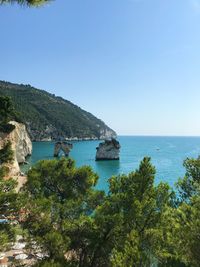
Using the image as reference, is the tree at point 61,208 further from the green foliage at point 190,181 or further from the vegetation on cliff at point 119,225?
the green foliage at point 190,181

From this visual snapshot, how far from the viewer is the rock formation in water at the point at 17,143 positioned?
5641 centimetres

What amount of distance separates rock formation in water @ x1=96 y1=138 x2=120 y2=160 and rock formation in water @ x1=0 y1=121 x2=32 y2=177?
82.5 feet

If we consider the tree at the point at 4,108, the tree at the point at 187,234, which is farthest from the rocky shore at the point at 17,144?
the tree at the point at 187,234

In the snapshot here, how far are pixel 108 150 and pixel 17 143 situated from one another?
3546 cm

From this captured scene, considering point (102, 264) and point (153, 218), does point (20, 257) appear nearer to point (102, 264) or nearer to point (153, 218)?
point (102, 264)

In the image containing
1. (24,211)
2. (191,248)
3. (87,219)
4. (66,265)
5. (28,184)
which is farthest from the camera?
(28,184)

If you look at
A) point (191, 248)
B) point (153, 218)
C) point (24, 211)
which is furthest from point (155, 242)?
point (24, 211)

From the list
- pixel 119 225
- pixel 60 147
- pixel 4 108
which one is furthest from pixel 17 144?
pixel 119 225

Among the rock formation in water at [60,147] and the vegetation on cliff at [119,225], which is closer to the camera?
the vegetation on cliff at [119,225]

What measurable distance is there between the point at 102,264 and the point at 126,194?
4.00 metres

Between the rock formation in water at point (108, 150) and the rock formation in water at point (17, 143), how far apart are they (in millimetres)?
25151

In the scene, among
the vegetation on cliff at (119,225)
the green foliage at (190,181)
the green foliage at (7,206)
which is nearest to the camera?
the vegetation on cliff at (119,225)

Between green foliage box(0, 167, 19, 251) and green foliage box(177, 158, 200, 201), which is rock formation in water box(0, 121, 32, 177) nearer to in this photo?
green foliage box(177, 158, 200, 201)

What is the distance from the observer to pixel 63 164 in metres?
22.5
